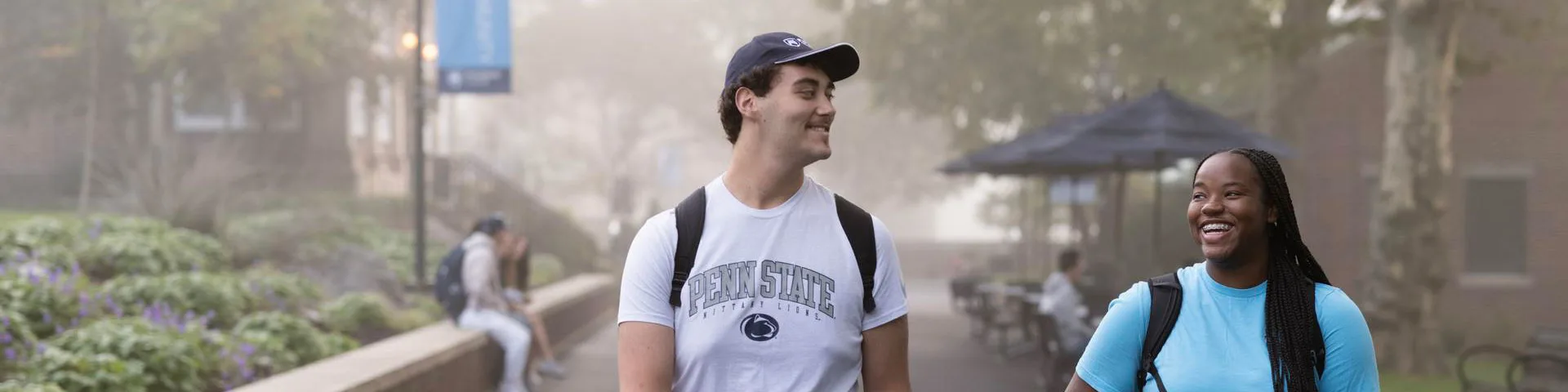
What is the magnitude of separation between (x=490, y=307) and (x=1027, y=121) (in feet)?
62.0

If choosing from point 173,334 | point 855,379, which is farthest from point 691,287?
point 173,334

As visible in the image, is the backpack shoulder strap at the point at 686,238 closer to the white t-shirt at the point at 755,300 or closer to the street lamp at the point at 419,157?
the white t-shirt at the point at 755,300

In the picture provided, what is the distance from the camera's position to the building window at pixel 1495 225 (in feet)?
82.9

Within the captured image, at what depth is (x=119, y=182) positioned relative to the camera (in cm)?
2486

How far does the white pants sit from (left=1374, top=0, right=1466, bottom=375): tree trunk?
838cm

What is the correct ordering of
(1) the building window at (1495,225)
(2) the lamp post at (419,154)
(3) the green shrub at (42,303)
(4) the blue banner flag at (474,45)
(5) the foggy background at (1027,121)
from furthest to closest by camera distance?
(1) the building window at (1495,225) → (4) the blue banner flag at (474,45) → (2) the lamp post at (419,154) → (5) the foggy background at (1027,121) → (3) the green shrub at (42,303)

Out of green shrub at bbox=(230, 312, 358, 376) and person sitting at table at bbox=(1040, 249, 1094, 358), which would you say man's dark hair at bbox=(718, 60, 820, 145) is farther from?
person sitting at table at bbox=(1040, 249, 1094, 358)

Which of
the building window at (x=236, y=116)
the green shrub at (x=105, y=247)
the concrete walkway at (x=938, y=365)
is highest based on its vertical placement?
the building window at (x=236, y=116)

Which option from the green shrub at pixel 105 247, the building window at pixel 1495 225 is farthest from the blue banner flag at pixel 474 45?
A: the building window at pixel 1495 225

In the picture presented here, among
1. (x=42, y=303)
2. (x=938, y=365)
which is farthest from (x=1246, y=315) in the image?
(x=938, y=365)

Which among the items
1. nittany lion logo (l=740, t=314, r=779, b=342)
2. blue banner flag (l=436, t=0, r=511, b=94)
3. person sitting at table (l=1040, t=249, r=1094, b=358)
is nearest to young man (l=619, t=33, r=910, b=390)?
nittany lion logo (l=740, t=314, r=779, b=342)

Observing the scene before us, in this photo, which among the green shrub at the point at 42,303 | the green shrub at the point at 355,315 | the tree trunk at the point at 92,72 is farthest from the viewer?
the tree trunk at the point at 92,72

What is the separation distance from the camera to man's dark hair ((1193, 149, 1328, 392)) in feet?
11.1

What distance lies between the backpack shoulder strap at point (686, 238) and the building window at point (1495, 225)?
77.9ft
